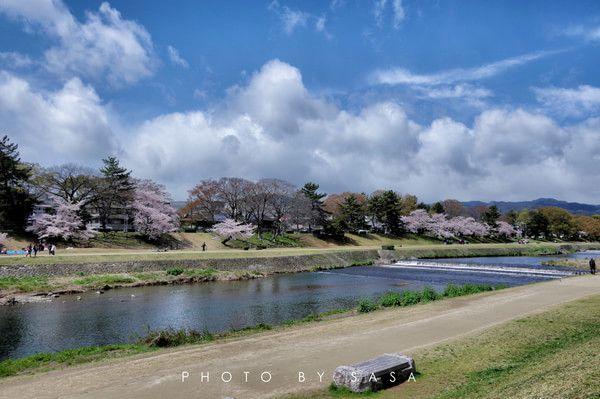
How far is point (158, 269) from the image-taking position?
36.9 metres

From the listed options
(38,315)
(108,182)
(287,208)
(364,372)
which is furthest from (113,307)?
(287,208)

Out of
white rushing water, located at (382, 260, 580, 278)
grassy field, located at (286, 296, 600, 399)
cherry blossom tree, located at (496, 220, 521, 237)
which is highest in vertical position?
cherry blossom tree, located at (496, 220, 521, 237)

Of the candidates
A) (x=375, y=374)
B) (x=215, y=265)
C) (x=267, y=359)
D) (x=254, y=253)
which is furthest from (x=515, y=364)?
(x=254, y=253)

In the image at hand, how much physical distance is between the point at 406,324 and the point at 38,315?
18.9 metres

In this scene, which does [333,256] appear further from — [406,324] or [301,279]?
[406,324]

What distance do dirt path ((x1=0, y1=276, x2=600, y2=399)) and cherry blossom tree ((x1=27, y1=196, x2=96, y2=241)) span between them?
4499 centimetres

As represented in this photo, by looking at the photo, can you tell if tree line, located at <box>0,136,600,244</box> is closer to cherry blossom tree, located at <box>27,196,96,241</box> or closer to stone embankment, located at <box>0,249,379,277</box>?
cherry blossom tree, located at <box>27,196,96,241</box>

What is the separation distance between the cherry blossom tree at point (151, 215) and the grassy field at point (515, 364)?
5330 cm

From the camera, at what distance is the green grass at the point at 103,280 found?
30916mm

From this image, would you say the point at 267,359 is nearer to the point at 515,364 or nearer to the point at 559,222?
the point at 515,364

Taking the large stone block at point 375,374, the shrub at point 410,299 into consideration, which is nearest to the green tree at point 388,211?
the shrub at point 410,299

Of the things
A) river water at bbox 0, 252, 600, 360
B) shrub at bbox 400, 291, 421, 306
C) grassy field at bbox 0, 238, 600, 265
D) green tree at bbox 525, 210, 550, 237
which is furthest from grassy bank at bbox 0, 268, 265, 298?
green tree at bbox 525, 210, 550, 237

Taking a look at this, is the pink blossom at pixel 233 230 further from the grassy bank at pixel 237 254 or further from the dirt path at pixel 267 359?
the dirt path at pixel 267 359

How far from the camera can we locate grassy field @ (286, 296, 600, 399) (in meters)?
6.79
